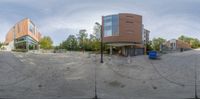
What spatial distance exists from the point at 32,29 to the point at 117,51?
14995 mm

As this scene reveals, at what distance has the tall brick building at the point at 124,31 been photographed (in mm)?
38750

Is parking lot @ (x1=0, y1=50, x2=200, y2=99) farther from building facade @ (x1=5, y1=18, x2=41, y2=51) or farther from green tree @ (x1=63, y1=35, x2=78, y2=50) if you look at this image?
green tree @ (x1=63, y1=35, x2=78, y2=50)

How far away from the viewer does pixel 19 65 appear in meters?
22.7

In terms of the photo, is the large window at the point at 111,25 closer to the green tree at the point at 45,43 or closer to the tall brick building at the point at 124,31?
the tall brick building at the point at 124,31

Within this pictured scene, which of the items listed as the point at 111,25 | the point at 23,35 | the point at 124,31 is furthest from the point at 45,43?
the point at 124,31

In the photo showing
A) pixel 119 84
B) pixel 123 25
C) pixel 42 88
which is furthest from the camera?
pixel 123 25

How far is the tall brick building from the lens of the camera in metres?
38.8

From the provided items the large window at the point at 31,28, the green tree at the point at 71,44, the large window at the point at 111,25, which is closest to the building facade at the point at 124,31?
the large window at the point at 111,25

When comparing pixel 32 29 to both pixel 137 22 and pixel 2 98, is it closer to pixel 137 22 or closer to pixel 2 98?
pixel 137 22

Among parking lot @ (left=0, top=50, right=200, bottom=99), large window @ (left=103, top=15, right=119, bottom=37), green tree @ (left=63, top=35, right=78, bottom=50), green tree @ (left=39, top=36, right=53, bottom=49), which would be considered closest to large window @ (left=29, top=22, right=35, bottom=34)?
green tree @ (left=39, top=36, right=53, bottom=49)

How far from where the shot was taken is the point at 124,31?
128 feet

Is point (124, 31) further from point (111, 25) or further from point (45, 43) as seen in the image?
point (45, 43)

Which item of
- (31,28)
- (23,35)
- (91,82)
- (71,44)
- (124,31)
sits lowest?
(91,82)

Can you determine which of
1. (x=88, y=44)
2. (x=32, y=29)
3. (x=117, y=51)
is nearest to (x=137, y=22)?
(x=117, y=51)
